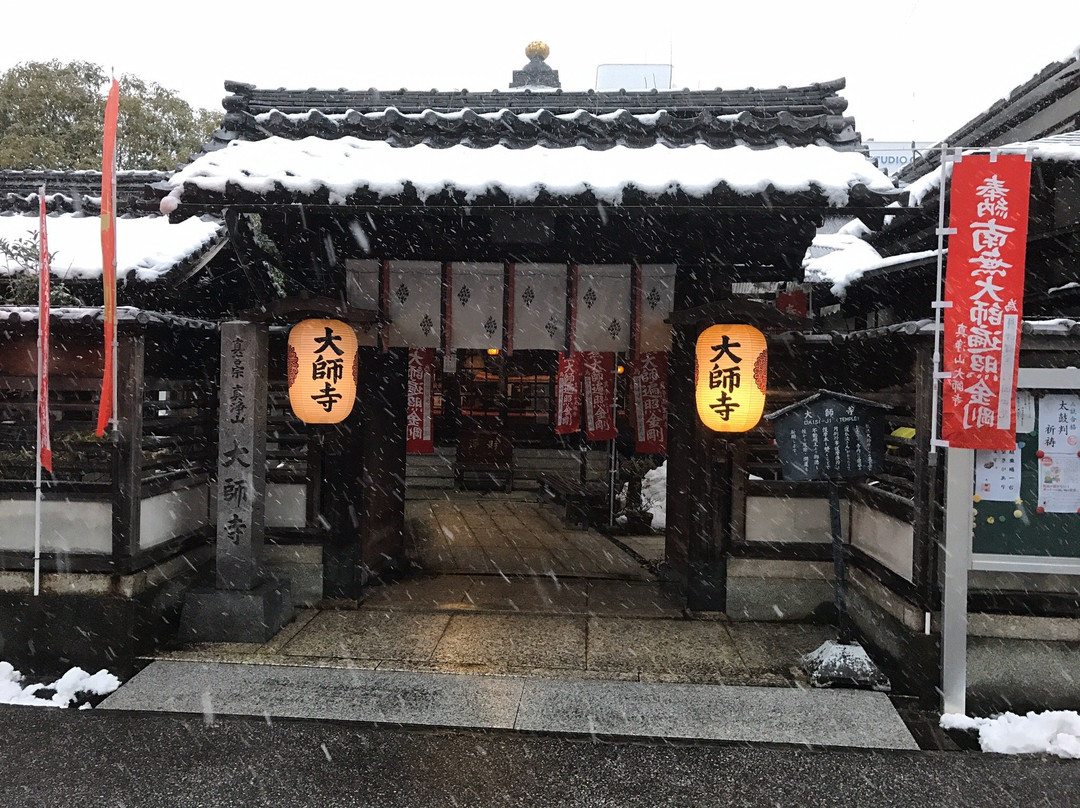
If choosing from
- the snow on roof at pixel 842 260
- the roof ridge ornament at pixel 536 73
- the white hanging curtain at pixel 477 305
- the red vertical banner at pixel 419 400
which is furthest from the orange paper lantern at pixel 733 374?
the roof ridge ornament at pixel 536 73

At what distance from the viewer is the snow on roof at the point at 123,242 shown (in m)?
8.67

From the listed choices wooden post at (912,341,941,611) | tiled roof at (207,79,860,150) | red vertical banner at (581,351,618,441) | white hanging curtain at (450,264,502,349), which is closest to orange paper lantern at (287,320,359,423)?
white hanging curtain at (450,264,502,349)

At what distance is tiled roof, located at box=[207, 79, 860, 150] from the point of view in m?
8.00

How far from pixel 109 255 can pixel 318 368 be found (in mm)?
2203

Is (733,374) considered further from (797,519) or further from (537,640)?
(537,640)

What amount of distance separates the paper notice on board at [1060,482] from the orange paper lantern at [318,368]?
6.86m

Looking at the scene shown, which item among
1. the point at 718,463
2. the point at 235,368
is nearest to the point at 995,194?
the point at 718,463

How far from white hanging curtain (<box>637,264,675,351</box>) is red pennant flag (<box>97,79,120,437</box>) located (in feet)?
18.0

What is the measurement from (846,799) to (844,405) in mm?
3494

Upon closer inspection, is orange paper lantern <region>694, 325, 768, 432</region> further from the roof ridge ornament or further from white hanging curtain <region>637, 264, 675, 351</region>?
the roof ridge ornament

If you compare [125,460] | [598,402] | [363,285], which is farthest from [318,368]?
[598,402]

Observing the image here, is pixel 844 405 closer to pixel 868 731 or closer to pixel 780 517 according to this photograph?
pixel 780 517

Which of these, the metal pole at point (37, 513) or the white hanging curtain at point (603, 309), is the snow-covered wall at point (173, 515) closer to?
the metal pole at point (37, 513)

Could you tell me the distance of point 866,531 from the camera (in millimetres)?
8086
